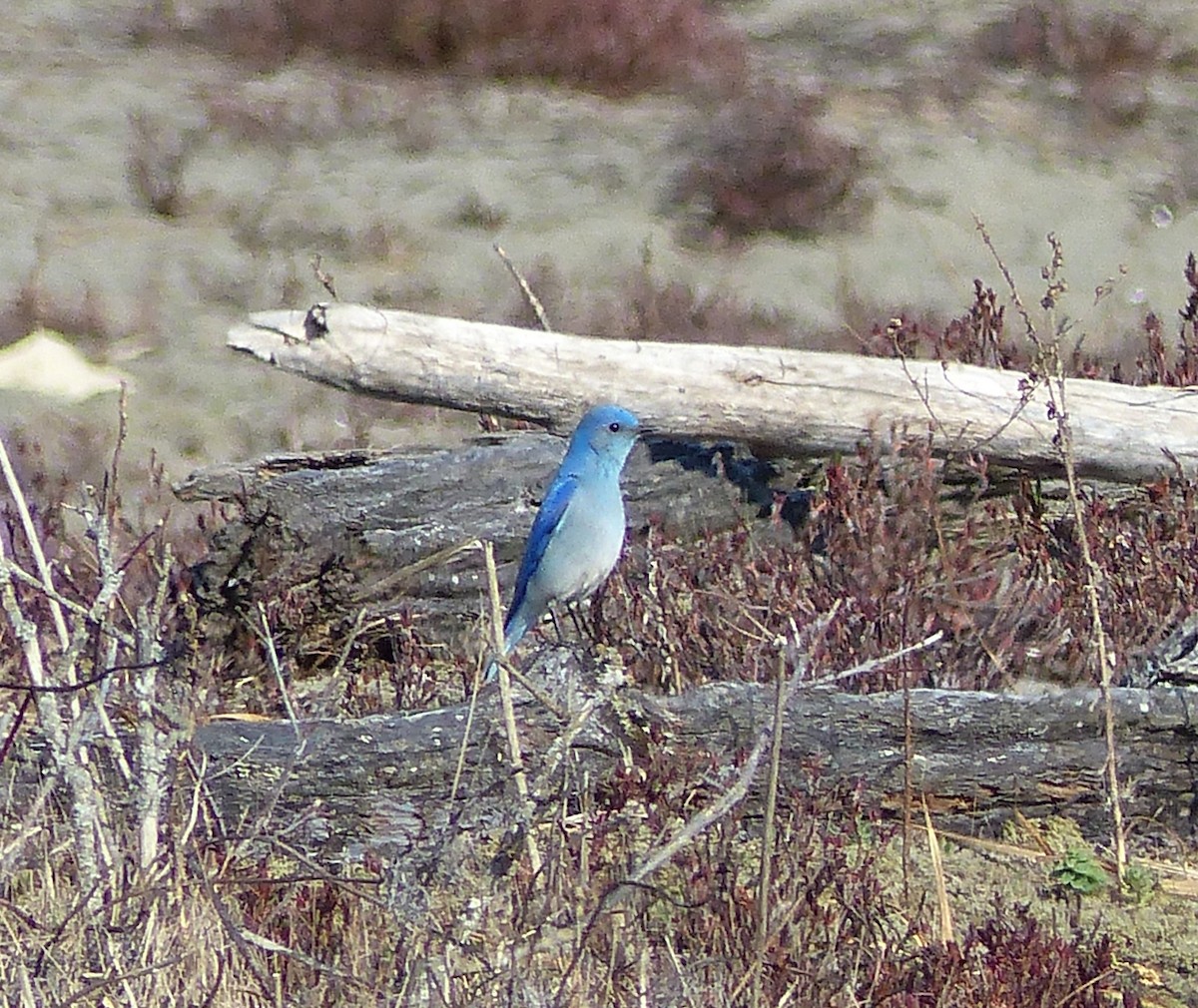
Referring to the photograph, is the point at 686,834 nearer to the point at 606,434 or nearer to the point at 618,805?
the point at 618,805

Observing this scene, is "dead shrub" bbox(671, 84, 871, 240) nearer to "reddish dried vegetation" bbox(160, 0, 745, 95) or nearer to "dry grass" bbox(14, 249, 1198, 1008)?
"reddish dried vegetation" bbox(160, 0, 745, 95)

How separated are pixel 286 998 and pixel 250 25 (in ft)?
34.2

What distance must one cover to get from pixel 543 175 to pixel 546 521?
21.5ft

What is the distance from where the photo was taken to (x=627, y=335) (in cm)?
832

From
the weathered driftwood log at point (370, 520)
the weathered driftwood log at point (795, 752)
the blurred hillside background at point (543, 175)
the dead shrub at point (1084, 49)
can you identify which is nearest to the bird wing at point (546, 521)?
the weathered driftwood log at point (370, 520)

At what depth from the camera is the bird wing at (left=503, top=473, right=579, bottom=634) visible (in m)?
4.71

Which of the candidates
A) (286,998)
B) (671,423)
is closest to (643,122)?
(671,423)

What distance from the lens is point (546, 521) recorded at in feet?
15.6

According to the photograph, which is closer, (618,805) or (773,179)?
(618,805)

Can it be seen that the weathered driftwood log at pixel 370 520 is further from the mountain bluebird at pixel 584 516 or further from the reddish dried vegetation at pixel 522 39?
the reddish dried vegetation at pixel 522 39

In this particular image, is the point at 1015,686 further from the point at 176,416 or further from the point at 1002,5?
the point at 1002,5

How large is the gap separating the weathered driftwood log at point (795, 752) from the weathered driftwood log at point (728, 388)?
4.13 feet

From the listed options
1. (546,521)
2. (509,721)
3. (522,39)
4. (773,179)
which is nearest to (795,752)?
(546,521)

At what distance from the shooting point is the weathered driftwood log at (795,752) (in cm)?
384
